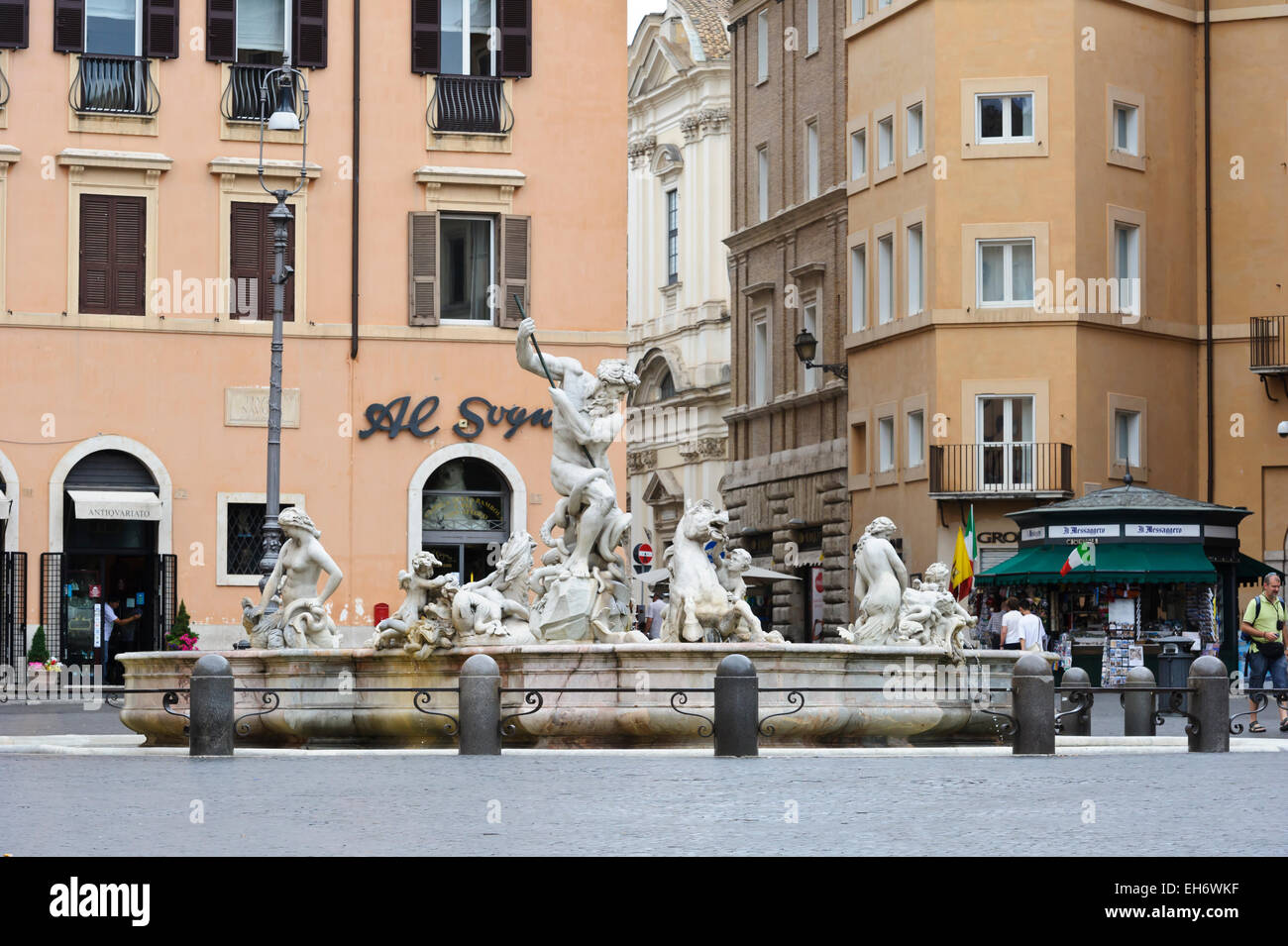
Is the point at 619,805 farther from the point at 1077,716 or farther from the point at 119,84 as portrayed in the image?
the point at 119,84

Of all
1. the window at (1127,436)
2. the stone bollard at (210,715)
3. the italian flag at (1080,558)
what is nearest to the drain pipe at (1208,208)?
the window at (1127,436)

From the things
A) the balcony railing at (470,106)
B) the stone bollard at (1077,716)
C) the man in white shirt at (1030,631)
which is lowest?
the stone bollard at (1077,716)

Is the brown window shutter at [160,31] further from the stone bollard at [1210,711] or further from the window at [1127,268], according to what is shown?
the stone bollard at [1210,711]

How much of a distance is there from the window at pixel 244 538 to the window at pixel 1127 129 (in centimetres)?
1749

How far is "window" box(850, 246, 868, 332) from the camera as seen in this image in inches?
1970

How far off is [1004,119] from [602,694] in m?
28.7

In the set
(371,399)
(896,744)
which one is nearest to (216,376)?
(371,399)

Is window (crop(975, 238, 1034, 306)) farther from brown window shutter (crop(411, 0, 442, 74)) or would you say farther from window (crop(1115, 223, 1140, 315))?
brown window shutter (crop(411, 0, 442, 74))

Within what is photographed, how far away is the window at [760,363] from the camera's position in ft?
185

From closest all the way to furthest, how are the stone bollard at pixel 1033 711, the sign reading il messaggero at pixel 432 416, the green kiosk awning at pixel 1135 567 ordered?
the stone bollard at pixel 1033 711, the green kiosk awning at pixel 1135 567, the sign reading il messaggero at pixel 432 416

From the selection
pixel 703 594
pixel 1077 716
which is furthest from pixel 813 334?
pixel 703 594

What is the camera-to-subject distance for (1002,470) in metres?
45.2

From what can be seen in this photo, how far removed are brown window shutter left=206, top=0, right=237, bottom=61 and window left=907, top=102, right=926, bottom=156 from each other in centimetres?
1365

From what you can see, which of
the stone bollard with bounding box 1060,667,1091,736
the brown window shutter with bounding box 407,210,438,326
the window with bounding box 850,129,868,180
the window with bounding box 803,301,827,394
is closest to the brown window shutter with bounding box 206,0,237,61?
the brown window shutter with bounding box 407,210,438,326
